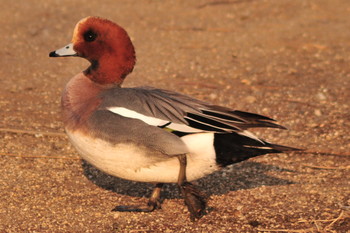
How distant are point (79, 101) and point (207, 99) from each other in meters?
2.68

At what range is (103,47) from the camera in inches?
156

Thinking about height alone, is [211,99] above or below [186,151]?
below

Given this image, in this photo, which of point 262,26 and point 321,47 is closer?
point 321,47

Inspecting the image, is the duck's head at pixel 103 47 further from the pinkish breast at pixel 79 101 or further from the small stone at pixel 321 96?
the small stone at pixel 321 96

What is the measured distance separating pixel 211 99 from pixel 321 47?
2.51 m

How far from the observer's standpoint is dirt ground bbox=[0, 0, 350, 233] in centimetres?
398

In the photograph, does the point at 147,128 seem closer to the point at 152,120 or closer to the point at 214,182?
the point at 152,120

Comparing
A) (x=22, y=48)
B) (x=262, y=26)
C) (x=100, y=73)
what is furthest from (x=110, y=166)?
(x=262, y=26)

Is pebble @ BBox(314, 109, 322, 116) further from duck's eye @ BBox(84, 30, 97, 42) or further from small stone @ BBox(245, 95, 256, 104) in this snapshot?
duck's eye @ BBox(84, 30, 97, 42)

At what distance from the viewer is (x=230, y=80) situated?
700cm

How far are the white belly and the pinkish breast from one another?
81 millimetres

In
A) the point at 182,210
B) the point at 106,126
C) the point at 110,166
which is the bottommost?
the point at 182,210

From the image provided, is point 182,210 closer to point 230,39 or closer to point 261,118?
point 261,118

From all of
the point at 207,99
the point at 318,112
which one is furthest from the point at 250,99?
the point at 318,112
